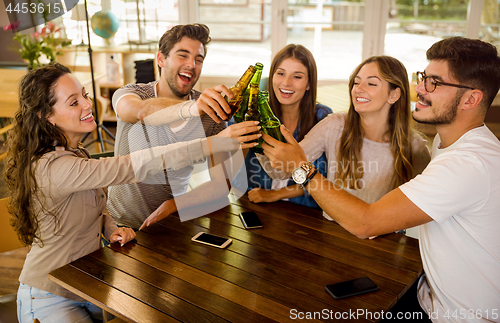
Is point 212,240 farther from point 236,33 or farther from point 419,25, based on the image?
point 419,25

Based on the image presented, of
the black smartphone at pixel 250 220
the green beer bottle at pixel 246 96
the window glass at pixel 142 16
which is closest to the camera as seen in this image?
the green beer bottle at pixel 246 96

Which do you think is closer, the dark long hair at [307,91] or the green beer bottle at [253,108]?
the green beer bottle at [253,108]

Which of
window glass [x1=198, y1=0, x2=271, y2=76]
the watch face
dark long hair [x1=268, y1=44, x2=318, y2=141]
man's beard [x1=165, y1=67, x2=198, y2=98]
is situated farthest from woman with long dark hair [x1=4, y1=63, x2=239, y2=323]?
window glass [x1=198, y1=0, x2=271, y2=76]

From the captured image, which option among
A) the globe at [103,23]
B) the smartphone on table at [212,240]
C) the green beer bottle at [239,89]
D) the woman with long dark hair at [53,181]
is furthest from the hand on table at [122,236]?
the globe at [103,23]

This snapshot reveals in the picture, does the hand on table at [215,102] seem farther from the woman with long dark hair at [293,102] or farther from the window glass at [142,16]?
the window glass at [142,16]

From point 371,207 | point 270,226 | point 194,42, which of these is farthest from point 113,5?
point 371,207

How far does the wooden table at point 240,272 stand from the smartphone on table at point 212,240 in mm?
25

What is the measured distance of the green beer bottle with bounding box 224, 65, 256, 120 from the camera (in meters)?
1.28

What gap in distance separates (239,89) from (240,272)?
0.60 meters

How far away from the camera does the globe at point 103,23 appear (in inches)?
166

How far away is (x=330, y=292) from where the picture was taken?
1179mm

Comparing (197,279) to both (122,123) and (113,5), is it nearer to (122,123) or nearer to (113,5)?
(122,123)

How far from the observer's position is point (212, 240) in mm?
1476

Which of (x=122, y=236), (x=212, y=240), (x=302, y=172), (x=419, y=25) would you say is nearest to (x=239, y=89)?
(x=302, y=172)
